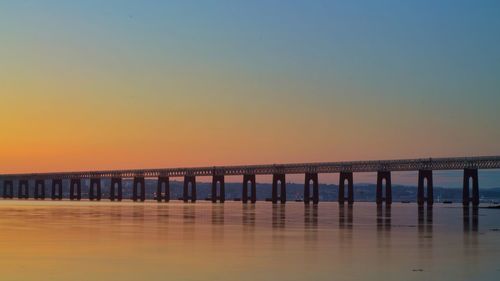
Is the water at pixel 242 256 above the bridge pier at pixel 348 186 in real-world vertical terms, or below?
above

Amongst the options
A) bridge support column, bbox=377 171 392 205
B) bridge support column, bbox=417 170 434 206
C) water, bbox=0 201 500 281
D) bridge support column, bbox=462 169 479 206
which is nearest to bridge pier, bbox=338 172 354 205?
bridge support column, bbox=377 171 392 205

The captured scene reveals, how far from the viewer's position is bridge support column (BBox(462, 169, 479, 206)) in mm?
150125

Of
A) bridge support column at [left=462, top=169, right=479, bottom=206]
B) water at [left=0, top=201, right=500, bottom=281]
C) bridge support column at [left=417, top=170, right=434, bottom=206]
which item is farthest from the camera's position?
bridge support column at [left=417, top=170, right=434, bottom=206]

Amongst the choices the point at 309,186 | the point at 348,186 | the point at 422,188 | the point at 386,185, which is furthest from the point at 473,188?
the point at 309,186

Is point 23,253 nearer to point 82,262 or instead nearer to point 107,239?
point 82,262

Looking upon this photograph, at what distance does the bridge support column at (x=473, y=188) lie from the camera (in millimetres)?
150125

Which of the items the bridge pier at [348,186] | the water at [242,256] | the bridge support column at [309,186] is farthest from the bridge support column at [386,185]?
the water at [242,256]

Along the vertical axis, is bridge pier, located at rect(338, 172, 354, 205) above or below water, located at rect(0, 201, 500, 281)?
below

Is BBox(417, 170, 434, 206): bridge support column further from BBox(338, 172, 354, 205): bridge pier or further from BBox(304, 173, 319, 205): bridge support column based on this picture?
BBox(304, 173, 319, 205): bridge support column

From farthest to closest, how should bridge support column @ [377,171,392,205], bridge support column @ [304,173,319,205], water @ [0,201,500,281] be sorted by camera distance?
1. bridge support column @ [304,173,319,205]
2. bridge support column @ [377,171,392,205]
3. water @ [0,201,500,281]

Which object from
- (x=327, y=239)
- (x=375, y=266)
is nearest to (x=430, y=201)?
(x=327, y=239)

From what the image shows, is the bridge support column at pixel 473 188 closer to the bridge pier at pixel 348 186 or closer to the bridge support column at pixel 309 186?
the bridge pier at pixel 348 186

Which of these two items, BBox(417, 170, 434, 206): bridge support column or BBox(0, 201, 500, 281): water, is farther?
BBox(417, 170, 434, 206): bridge support column

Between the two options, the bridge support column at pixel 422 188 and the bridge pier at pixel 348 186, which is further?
the bridge pier at pixel 348 186
